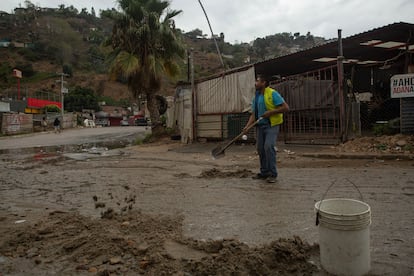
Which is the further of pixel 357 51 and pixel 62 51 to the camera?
pixel 62 51

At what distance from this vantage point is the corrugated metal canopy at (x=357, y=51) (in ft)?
31.1

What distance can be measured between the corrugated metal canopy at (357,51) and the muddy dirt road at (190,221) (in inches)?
180

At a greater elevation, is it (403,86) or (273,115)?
(403,86)

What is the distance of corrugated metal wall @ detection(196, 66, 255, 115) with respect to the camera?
10781 millimetres

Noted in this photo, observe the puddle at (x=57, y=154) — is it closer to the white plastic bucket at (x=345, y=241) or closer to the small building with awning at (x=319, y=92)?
the small building with awning at (x=319, y=92)

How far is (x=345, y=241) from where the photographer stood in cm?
210

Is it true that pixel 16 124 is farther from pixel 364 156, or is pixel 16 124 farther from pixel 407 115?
pixel 407 115

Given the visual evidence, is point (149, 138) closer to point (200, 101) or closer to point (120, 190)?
point (200, 101)

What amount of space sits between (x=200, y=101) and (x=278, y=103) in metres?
7.99

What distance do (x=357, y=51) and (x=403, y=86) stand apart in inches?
159

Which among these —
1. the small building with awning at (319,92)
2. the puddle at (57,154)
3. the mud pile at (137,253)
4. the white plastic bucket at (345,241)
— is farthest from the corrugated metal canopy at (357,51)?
the mud pile at (137,253)

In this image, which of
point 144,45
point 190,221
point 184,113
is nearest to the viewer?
point 190,221

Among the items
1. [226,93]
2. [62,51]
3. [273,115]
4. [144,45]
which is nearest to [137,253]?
[273,115]

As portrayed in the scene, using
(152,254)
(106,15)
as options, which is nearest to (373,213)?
(152,254)
